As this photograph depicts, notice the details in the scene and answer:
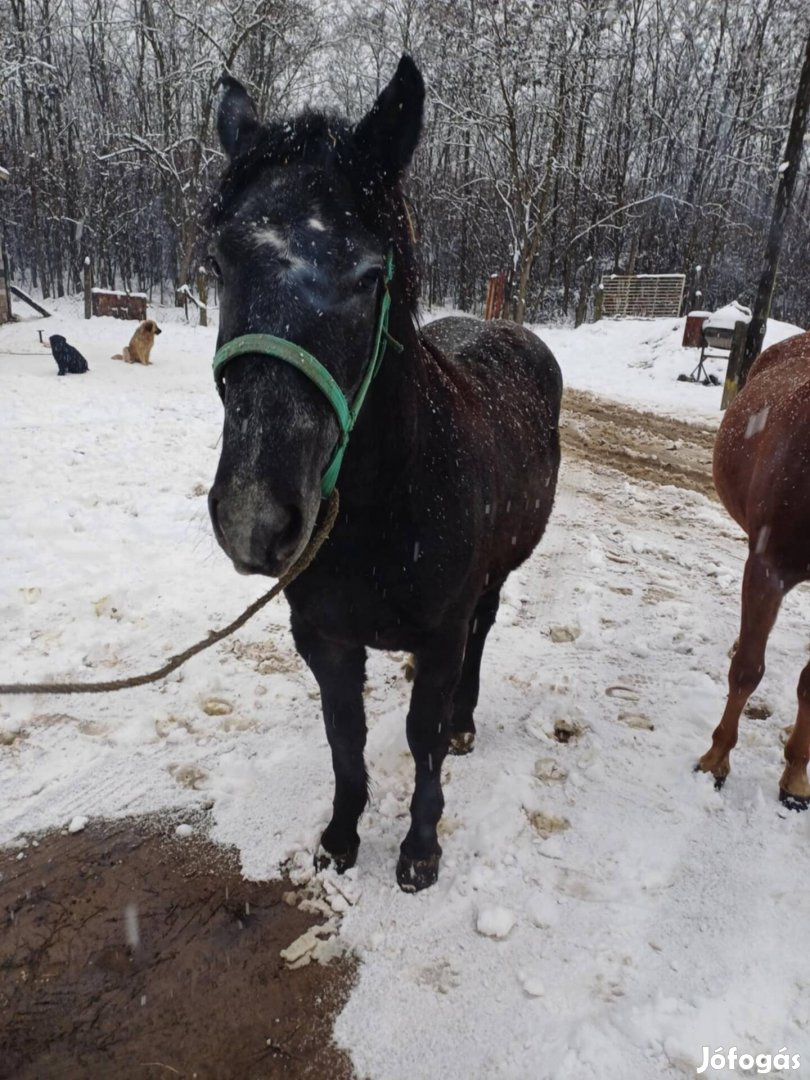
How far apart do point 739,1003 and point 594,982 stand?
419mm

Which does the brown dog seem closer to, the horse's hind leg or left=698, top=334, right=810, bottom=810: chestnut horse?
the horse's hind leg

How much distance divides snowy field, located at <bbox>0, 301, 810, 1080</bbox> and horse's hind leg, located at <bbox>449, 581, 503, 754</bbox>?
0.36 ft

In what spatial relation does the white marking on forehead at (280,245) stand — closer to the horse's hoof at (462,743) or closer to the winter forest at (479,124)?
the horse's hoof at (462,743)

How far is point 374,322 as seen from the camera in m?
1.52

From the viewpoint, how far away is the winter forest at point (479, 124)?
803 inches

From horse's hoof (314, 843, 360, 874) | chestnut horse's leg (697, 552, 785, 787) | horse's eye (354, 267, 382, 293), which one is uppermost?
horse's eye (354, 267, 382, 293)

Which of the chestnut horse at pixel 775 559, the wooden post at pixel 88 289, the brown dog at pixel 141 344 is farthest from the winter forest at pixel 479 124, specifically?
the chestnut horse at pixel 775 559

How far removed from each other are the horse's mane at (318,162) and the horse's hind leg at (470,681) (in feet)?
6.03

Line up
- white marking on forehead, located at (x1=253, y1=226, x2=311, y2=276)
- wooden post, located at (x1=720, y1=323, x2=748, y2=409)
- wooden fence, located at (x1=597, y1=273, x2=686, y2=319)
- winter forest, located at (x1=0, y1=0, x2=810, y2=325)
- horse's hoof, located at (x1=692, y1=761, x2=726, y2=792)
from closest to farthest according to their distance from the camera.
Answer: white marking on forehead, located at (x1=253, y1=226, x2=311, y2=276), horse's hoof, located at (x1=692, y1=761, x2=726, y2=792), wooden post, located at (x1=720, y1=323, x2=748, y2=409), winter forest, located at (x1=0, y1=0, x2=810, y2=325), wooden fence, located at (x1=597, y1=273, x2=686, y2=319)

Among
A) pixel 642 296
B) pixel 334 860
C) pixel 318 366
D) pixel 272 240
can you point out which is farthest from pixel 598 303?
pixel 318 366

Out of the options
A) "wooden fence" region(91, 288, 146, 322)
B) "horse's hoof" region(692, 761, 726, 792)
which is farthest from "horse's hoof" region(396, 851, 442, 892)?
"wooden fence" region(91, 288, 146, 322)

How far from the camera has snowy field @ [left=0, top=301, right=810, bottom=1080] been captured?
1818mm

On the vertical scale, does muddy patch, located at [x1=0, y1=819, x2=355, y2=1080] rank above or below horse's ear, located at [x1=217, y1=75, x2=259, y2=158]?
below

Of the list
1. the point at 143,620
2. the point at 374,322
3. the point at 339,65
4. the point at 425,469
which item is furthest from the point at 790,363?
the point at 339,65
